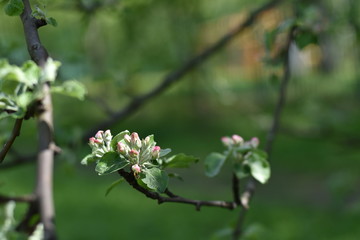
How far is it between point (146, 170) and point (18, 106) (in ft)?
0.47

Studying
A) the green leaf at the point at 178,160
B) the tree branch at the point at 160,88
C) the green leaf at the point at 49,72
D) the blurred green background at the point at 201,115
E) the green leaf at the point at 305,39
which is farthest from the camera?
the blurred green background at the point at 201,115

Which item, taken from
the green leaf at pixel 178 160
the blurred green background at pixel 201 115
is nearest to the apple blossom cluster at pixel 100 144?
the green leaf at pixel 178 160

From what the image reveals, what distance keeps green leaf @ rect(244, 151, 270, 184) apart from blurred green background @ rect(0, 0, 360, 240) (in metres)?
0.35

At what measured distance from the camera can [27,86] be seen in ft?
1.93

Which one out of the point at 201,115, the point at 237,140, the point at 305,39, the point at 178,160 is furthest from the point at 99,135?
the point at 201,115

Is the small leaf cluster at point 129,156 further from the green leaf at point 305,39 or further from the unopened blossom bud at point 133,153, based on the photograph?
the green leaf at point 305,39

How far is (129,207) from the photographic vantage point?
3.84 m

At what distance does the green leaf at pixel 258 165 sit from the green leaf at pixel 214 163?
35 millimetres

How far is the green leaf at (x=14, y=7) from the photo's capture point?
583 mm

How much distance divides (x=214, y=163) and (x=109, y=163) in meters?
0.26

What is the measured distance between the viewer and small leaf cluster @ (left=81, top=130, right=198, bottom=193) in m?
0.58

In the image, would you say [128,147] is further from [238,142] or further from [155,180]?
[238,142]

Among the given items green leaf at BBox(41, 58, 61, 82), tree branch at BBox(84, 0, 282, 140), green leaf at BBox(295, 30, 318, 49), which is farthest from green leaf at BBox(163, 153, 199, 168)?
tree branch at BBox(84, 0, 282, 140)

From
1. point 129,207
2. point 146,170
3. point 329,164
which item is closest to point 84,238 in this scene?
point 129,207
